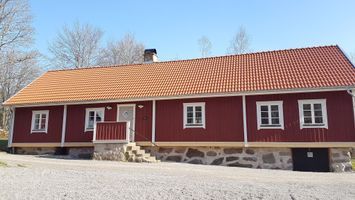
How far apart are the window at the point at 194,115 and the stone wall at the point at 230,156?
1.16 meters

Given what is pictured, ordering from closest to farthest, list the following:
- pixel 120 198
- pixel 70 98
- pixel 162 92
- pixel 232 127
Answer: pixel 120 198, pixel 232 127, pixel 162 92, pixel 70 98

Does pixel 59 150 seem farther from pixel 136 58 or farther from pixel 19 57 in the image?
pixel 136 58

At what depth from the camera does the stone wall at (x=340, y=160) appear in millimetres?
12938

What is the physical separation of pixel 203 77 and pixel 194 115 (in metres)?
2.48

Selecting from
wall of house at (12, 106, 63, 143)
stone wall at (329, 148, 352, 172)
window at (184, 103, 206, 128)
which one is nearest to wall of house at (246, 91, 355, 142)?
stone wall at (329, 148, 352, 172)

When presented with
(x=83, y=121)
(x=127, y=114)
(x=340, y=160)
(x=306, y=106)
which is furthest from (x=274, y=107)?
(x=83, y=121)

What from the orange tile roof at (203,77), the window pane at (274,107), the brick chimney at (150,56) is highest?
the brick chimney at (150,56)

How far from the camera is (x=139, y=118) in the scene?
52.2ft

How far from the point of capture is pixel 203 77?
16562 mm

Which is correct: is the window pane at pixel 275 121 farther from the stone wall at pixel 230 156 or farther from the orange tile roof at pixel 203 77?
the orange tile roof at pixel 203 77

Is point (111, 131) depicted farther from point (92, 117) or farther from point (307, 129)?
point (307, 129)

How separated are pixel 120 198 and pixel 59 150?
12.1m

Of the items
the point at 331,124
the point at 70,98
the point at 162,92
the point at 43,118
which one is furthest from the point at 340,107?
the point at 43,118

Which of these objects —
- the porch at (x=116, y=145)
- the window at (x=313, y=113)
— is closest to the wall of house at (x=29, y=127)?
the porch at (x=116, y=145)
